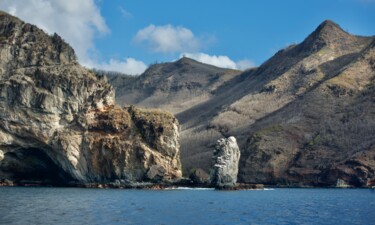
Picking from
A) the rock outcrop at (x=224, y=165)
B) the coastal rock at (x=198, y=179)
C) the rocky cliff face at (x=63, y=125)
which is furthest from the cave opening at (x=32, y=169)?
the rock outcrop at (x=224, y=165)

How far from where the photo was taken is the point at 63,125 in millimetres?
136000

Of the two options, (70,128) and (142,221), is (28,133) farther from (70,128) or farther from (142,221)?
(142,221)

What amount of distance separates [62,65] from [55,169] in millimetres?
26325

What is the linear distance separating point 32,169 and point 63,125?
15.5 m

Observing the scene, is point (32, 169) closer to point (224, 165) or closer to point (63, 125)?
point (63, 125)

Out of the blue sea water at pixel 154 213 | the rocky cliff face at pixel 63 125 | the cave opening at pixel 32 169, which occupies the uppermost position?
the rocky cliff face at pixel 63 125

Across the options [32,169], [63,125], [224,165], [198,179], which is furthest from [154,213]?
[198,179]

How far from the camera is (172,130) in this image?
14788cm

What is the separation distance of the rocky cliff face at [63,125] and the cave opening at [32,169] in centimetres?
24

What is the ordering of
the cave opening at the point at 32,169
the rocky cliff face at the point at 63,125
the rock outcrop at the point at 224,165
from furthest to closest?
the rock outcrop at the point at 224,165, the cave opening at the point at 32,169, the rocky cliff face at the point at 63,125

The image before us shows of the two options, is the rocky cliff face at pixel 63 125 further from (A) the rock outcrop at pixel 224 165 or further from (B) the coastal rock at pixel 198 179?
(B) the coastal rock at pixel 198 179

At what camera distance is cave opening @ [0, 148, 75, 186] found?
5349 inches

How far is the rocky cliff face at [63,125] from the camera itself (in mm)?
131625

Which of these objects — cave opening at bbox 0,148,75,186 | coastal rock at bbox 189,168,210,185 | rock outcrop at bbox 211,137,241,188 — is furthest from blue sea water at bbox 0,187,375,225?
coastal rock at bbox 189,168,210,185
